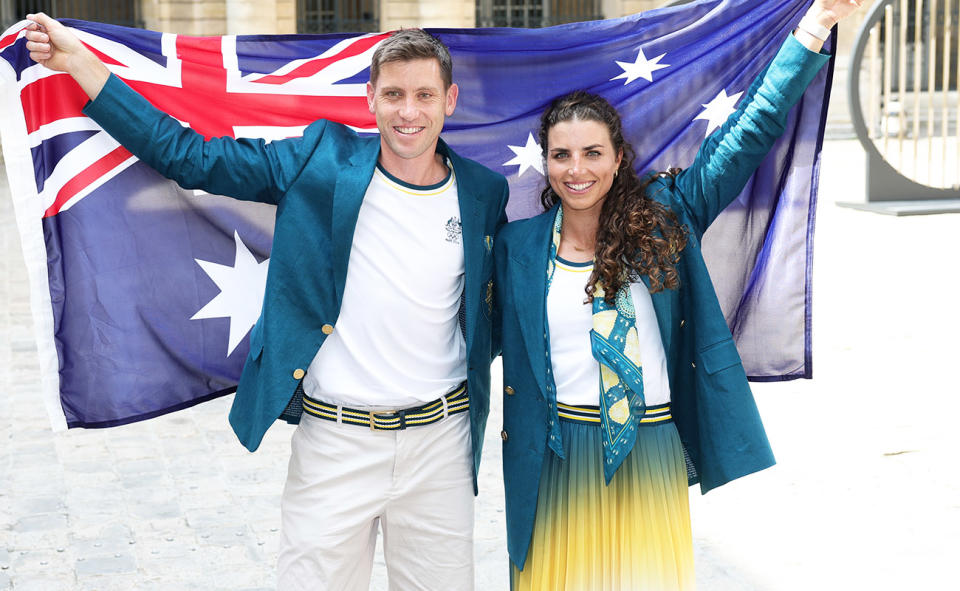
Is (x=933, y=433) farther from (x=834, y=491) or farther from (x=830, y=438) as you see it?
(x=834, y=491)

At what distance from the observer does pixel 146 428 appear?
6.46 m

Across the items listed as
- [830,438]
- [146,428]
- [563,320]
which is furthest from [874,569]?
[146,428]

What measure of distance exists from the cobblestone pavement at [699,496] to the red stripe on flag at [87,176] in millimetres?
1505

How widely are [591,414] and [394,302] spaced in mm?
598

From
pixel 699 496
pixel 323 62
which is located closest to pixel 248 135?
pixel 323 62

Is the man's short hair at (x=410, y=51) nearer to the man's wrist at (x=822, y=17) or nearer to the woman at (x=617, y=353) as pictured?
the woman at (x=617, y=353)

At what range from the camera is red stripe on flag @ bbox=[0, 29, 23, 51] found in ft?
11.8

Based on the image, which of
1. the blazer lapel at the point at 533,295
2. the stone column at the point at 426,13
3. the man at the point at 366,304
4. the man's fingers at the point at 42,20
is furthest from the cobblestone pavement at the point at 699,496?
the stone column at the point at 426,13

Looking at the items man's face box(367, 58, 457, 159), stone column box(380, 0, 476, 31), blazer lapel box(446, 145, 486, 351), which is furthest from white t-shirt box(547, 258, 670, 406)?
stone column box(380, 0, 476, 31)

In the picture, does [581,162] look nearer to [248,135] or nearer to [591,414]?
[591,414]

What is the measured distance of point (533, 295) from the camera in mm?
3119

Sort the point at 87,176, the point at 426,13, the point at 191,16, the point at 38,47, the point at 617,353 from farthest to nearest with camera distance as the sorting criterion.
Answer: the point at 426,13 → the point at 191,16 → the point at 87,176 → the point at 38,47 → the point at 617,353

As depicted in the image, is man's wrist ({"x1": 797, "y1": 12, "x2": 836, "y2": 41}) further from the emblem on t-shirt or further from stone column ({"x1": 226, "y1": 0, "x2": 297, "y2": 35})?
stone column ({"x1": 226, "y1": 0, "x2": 297, "y2": 35})

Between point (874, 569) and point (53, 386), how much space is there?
3.01 meters
